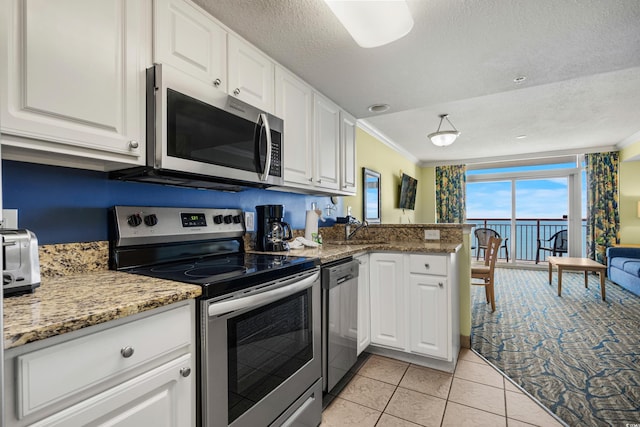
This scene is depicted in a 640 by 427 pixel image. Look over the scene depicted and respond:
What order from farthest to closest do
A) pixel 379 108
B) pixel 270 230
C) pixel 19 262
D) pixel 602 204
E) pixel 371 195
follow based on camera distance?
1. pixel 602 204
2. pixel 371 195
3. pixel 379 108
4. pixel 270 230
5. pixel 19 262

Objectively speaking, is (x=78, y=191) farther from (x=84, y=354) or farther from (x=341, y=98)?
(x=341, y=98)

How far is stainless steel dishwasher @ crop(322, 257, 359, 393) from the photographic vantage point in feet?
6.08

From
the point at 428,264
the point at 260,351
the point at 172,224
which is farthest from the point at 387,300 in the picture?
the point at 172,224

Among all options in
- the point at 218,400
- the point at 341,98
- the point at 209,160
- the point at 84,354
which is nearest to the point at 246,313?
the point at 218,400

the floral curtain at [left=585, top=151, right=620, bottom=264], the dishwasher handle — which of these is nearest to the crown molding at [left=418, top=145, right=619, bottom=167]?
the floral curtain at [left=585, top=151, right=620, bottom=264]

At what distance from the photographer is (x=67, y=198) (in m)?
1.28

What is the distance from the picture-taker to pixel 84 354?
2.56 ft

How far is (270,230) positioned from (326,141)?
3.05 feet

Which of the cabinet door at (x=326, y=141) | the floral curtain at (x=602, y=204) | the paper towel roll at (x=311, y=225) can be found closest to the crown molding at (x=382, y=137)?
the cabinet door at (x=326, y=141)

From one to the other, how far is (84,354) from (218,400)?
0.51 metres

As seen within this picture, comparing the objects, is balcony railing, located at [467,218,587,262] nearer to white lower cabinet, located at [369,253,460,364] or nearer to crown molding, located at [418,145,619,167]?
crown molding, located at [418,145,619,167]

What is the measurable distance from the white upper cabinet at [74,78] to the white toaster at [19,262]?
28 cm

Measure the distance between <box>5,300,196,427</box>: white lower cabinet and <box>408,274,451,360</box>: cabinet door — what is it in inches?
67.1

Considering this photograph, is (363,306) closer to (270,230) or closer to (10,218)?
(270,230)
